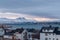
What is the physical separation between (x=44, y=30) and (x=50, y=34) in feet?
3.05

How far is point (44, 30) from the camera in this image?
24.9m

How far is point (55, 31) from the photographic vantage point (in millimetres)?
24547

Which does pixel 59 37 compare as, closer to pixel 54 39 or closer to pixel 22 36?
pixel 54 39

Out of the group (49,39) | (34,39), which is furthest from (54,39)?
(34,39)

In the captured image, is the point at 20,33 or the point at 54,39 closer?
the point at 54,39

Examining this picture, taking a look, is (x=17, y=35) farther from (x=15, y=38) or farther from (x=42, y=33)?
(x=42, y=33)

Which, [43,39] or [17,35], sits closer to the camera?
[43,39]

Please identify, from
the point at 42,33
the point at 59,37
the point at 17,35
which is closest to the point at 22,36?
the point at 17,35

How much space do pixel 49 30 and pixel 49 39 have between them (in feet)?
3.28

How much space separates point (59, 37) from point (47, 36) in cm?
145

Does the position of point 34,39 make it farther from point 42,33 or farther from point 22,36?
point 42,33

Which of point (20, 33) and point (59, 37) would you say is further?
point (20, 33)

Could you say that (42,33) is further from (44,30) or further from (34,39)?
(34,39)

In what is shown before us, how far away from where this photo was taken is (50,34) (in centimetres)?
2430
